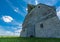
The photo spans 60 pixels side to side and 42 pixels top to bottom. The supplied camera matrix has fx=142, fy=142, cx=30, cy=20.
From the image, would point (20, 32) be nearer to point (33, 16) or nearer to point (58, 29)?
point (33, 16)

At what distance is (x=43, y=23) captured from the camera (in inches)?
884

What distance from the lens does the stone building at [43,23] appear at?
20500 mm

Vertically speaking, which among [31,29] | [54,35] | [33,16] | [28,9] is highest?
[28,9]

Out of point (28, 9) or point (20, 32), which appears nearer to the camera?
point (20, 32)

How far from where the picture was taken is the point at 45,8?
25375mm

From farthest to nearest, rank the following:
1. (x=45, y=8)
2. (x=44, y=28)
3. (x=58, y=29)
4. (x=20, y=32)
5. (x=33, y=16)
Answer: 1. (x=20, y=32)
2. (x=33, y=16)
3. (x=45, y=8)
4. (x=44, y=28)
5. (x=58, y=29)

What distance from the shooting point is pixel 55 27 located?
2042 cm

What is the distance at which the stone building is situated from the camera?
2050 cm

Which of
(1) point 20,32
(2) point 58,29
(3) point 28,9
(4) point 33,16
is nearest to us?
(2) point 58,29

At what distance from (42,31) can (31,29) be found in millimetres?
3923

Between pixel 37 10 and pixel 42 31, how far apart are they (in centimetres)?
570

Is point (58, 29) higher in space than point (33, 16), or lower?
lower

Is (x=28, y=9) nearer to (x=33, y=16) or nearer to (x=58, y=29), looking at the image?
(x=33, y=16)

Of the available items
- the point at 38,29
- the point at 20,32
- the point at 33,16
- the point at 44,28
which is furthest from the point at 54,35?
the point at 20,32
